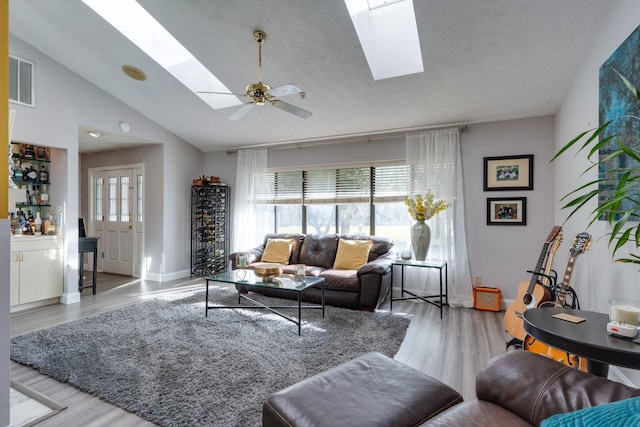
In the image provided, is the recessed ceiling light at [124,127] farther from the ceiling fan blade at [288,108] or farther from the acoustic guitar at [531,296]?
the acoustic guitar at [531,296]

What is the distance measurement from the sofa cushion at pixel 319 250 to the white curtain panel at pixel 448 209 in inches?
47.9

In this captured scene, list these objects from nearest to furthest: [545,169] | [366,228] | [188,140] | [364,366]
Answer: [364,366] < [545,169] < [366,228] < [188,140]

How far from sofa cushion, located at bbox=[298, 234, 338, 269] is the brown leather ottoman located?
3143mm

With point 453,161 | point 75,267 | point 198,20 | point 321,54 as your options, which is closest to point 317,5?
point 321,54

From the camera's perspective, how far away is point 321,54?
126 inches

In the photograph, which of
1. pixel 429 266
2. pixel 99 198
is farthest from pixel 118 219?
pixel 429 266

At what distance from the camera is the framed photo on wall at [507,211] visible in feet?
12.9

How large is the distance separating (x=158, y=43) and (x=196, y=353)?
3.44m

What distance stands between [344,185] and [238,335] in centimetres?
282

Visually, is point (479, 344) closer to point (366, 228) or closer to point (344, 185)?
point (366, 228)

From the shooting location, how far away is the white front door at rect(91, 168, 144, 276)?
5.81 meters

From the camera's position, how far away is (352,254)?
175 inches

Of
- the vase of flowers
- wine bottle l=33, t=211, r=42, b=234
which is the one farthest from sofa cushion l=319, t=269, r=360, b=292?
wine bottle l=33, t=211, r=42, b=234

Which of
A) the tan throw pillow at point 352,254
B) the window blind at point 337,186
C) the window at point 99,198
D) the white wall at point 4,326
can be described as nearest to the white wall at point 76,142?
the window at point 99,198
